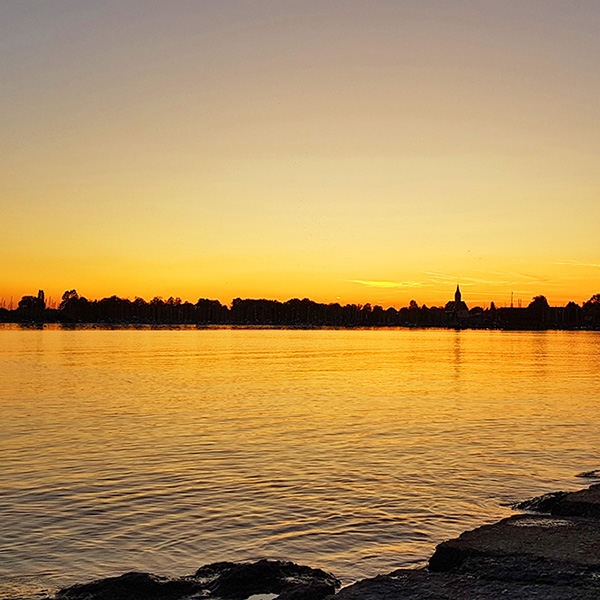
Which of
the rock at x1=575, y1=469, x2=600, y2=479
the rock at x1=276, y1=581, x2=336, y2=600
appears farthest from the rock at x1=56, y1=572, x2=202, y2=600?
the rock at x1=575, y1=469, x2=600, y2=479

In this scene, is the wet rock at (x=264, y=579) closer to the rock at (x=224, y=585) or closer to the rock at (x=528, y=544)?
the rock at (x=224, y=585)

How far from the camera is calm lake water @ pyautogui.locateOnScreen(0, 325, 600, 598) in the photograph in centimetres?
1427

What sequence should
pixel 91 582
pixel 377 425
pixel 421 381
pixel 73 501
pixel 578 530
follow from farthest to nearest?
pixel 421 381
pixel 377 425
pixel 73 501
pixel 578 530
pixel 91 582

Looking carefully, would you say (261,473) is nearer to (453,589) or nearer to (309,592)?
(309,592)

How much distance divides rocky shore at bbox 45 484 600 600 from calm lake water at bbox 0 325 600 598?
134 cm

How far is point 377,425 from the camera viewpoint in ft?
106

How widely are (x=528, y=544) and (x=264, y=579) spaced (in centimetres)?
444

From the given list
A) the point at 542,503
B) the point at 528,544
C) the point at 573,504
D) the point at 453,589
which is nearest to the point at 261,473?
the point at 542,503

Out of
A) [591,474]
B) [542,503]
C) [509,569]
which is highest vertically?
[509,569]

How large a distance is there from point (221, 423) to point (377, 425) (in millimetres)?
7238

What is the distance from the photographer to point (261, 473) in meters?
21.6

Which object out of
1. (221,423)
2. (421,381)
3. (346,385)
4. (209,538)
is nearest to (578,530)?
(209,538)

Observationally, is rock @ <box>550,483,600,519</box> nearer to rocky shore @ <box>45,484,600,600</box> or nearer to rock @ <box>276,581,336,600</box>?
rocky shore @ <box>45,484,600,600</box>

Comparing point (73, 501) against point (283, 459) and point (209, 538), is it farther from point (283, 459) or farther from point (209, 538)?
point (283, 459)
